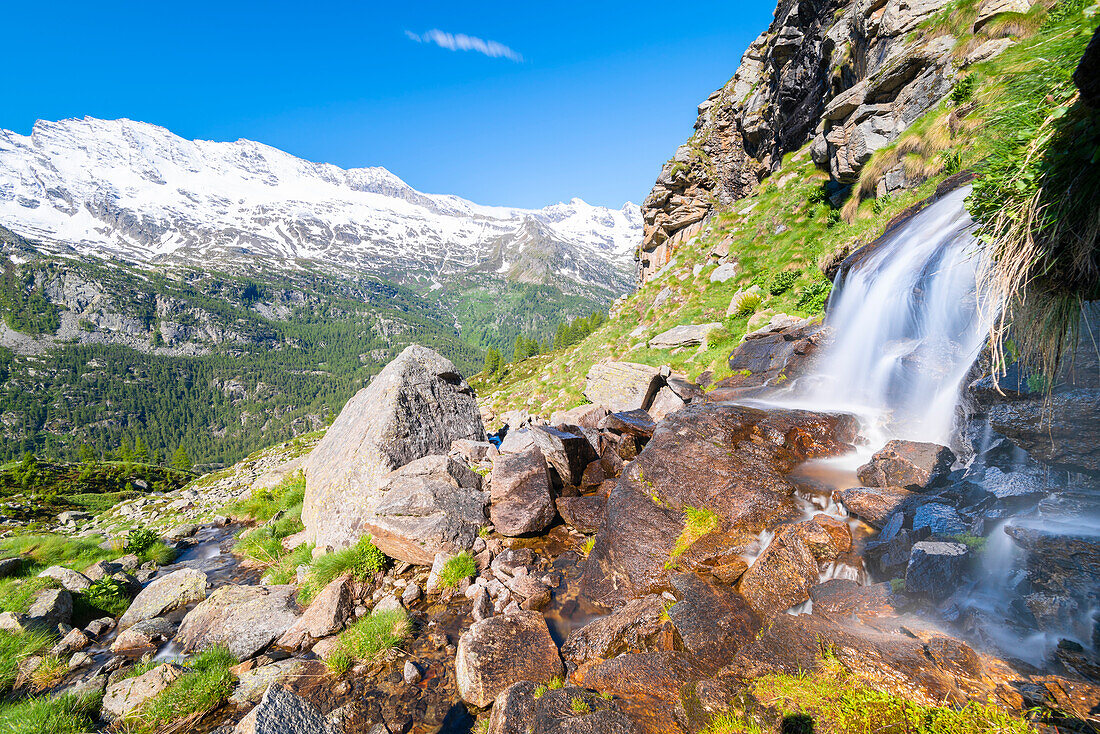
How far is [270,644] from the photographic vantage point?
9648 mm

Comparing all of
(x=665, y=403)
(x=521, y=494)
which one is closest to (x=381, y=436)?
(x=521, y=494)

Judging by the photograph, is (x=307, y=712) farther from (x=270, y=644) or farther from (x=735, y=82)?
(x=735, y=82)

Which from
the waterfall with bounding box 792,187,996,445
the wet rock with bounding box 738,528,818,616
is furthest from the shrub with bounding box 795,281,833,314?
the wet rock with bounding box 738,528,818,616

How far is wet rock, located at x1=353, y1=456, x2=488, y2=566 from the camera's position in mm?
11656

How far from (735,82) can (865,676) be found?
197 ft

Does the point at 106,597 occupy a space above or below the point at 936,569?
below

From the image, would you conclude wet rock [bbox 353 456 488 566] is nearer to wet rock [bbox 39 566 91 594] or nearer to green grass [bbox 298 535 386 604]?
green grass [bbox 298 535 386 604]

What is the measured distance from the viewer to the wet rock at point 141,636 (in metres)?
10.4

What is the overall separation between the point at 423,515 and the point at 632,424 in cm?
824

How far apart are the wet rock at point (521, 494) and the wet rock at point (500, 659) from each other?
Answer: 3.81 m

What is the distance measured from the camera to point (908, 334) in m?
14.0

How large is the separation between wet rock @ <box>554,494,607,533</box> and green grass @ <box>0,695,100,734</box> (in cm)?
1082

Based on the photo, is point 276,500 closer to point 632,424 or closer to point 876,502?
point 632,424

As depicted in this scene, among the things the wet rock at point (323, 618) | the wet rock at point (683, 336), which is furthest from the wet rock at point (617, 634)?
the wet rock at point (683, 336)
